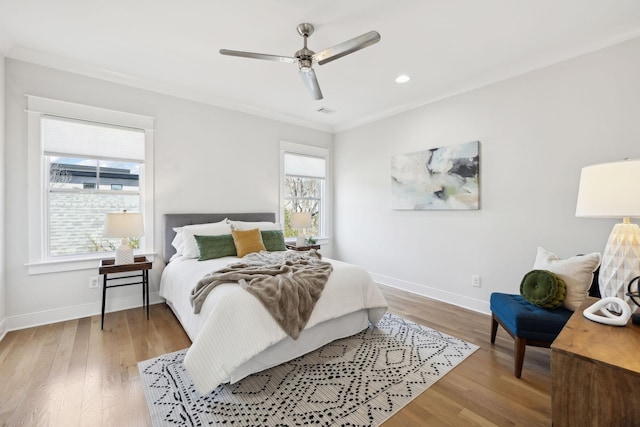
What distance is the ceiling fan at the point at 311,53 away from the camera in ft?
6.49

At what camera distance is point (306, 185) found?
17.0 feet

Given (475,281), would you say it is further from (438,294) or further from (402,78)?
(402,78)

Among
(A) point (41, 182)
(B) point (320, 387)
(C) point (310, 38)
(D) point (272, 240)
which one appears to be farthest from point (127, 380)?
(C) point (310, 38)

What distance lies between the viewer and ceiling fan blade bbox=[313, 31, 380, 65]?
193 cm

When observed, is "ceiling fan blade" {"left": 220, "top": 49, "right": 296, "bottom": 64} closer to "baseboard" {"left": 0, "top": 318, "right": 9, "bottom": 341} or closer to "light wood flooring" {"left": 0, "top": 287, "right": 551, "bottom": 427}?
"light wood flooring" {"left": 0, "top": 287, "right": 551, "bottom": 427}

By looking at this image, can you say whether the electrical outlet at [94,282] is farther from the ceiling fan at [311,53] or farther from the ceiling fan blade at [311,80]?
the ceiling fan blade at [311,80]

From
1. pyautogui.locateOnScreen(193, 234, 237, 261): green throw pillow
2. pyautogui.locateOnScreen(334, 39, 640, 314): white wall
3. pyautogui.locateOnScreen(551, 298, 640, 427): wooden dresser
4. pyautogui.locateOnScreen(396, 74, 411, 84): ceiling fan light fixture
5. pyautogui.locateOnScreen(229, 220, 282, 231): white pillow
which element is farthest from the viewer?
pyautogui.locateOnScreen(229, 220, 282, 231): white pillow

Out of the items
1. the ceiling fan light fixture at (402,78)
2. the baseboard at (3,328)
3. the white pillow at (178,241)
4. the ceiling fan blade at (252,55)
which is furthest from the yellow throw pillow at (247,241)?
the ceiling fan light fixture at (402,78)

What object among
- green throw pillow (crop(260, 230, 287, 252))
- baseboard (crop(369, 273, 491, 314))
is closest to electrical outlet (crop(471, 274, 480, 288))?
baseboard (crop(369, 273, 491, 314))

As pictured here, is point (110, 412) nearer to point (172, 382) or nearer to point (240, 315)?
point (172, 382)

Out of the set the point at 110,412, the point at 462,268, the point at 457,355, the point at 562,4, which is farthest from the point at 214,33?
the point at 462,268

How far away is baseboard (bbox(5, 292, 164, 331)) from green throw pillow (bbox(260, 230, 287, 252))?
150 centimetres

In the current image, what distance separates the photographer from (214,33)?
2.50 metres

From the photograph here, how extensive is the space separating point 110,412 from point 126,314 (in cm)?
178
